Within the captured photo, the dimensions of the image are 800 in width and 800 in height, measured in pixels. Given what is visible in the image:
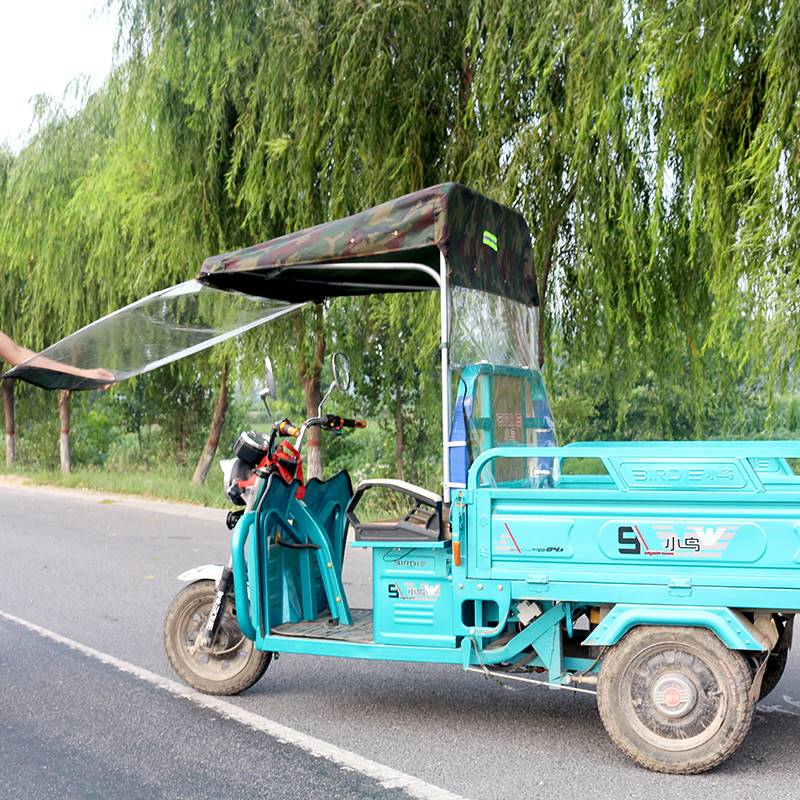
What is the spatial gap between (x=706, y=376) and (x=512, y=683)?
5964mm

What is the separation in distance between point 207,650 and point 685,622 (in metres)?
Answer: 2.49

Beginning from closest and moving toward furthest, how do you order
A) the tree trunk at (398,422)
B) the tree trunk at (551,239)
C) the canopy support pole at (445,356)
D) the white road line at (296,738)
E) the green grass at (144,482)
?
the white road line at (296,738) → the canopy support pole at (445,356) → the tree trunk at (551,239) → the green grass at (144,482) → the tree trunk at (398,422)

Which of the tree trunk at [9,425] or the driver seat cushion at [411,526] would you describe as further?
the tree trunk at [9,425]

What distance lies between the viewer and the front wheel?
558 centimetres

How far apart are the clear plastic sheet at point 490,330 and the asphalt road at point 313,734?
1697mm

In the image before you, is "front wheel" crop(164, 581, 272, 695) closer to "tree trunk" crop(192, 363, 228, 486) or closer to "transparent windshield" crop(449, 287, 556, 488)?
"transparent windshield" crop(449, 287, 556, 488)

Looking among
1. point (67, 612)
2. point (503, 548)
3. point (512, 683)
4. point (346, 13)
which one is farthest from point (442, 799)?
point (346, 13)

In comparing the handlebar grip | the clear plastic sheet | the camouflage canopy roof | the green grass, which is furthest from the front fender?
the green grass

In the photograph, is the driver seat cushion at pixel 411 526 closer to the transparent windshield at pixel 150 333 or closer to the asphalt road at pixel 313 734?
the asphalt road at pixel 313 734

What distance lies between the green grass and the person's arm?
365 inches

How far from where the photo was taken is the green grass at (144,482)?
53.9 ft

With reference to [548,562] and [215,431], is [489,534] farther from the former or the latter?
[215,431]

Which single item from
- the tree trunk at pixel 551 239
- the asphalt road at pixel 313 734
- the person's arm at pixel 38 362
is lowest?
the asphalt road at pixel 313 734

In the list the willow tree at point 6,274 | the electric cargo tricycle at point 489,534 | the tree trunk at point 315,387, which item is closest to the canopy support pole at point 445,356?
the electric cargo tricycle at point 489,534
